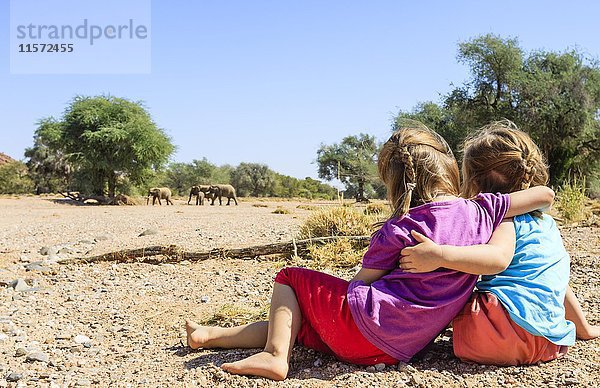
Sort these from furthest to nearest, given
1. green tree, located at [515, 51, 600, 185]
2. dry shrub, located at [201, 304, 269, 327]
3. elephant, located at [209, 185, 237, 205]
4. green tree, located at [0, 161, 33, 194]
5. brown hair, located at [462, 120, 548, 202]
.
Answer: green tree, located at [0, 161, 33, 194] → elephant, located at [209, 185, 237, 205] → green tree, located at [515, 51, 600, 185] → dry shrub, located at [201, 304, 269, 327] → brown hair, located at [462, 120, 548, 202]

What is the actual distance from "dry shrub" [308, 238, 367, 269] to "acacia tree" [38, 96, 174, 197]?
19.7 m

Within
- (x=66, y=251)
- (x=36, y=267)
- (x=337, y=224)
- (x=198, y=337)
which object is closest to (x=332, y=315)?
(x=198, y=337)

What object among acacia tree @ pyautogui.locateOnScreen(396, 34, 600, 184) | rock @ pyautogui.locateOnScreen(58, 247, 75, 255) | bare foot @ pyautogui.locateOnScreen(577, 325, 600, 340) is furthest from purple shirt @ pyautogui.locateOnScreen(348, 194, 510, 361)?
acacia tree @ pyautogui.locateOnScreen(396, 34, 600, 184)

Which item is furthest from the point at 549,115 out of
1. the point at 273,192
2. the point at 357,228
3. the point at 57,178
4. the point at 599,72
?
the point at 57,178

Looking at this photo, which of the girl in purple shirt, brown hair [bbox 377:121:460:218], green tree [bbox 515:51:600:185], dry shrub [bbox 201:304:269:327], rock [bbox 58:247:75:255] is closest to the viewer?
the girl in purple shirt

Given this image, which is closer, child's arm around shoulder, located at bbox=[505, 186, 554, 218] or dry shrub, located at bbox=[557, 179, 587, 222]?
child's arm around shoulder, located at bbox=[505, 186, 554, 218]

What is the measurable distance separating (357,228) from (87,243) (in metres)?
3.80

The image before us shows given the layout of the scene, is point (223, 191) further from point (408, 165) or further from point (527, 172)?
point (408, 165)

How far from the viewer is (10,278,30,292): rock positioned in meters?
5.22

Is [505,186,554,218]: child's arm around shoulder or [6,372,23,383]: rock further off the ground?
[505,186,554,218]: child's arm around shoulder

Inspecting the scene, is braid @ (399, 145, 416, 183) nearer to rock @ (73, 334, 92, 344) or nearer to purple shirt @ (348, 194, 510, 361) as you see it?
purple shirt @ (348, 194, 510, 361)

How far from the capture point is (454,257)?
2.56m

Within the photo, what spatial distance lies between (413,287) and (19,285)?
4.04m

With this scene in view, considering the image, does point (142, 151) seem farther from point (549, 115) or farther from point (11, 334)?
point (11, 334)
